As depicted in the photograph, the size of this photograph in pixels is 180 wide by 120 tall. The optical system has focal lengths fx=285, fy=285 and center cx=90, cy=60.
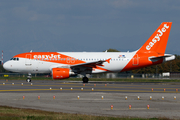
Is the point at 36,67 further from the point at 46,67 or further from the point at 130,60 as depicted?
the point at 130,60

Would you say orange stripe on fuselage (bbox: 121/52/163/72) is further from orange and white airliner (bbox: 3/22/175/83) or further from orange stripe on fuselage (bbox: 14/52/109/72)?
orange stripe on fuselage (bbox: 14/52/109/72)

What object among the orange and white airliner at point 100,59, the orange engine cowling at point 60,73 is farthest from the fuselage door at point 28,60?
the orange engine cowling at point 60,73

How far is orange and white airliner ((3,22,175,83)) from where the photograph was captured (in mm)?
42656

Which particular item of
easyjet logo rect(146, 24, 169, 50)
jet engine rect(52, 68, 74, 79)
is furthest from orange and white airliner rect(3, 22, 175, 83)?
jet engine rect(52, 68, 74, 79)

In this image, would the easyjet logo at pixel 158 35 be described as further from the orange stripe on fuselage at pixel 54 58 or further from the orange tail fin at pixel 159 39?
the orange stripe on fuselage at pixel 54 58

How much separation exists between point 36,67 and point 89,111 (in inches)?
1176

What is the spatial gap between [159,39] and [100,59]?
31.1ft

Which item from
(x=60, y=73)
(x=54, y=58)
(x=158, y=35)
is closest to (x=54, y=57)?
(x=54, y=58)

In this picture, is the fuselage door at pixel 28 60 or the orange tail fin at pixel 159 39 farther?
the orange tail fin at pixel 159 39

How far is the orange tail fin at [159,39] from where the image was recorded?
43312mm

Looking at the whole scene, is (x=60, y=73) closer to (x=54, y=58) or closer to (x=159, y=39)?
(x=54, y=58)

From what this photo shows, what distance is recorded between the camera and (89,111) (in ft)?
47.2

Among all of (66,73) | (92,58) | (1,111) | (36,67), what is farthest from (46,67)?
(1,111)

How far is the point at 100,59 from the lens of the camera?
4309 centimetres
